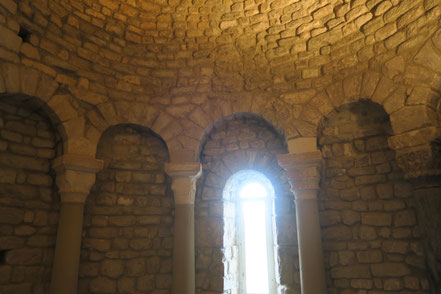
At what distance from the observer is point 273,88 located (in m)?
4.34

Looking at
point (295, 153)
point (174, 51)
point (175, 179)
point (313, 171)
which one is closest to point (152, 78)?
point (174, 51)

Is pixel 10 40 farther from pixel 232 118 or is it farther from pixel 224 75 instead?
pixel 232 118

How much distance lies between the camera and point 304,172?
12.8 ft

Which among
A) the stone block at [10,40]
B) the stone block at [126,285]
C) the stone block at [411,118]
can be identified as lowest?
the stone block at [126,285]

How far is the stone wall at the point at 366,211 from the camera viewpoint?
3541 millimetres

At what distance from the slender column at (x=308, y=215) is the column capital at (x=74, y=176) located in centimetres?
249

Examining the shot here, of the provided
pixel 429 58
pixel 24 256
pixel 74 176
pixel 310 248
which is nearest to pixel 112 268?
pixel 24 256

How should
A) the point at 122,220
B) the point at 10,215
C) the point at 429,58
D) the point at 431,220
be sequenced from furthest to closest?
the point at 122,220, the point at 10,215, the point at 429,58, the point at 431,220

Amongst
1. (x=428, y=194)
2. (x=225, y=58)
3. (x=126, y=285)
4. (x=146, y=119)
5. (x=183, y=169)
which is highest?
(x=225, y=58)

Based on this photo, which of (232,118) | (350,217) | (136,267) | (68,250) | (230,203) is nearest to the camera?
(68,250)

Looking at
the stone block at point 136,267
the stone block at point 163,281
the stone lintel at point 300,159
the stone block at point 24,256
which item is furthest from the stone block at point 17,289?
the stone lintel at point 300,159

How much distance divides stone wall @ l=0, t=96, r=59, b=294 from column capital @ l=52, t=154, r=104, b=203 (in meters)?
0.23

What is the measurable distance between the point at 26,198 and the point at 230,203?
2.68m

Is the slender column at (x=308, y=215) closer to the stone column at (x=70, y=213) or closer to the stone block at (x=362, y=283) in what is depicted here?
the stone block at (x=362, y=283)
